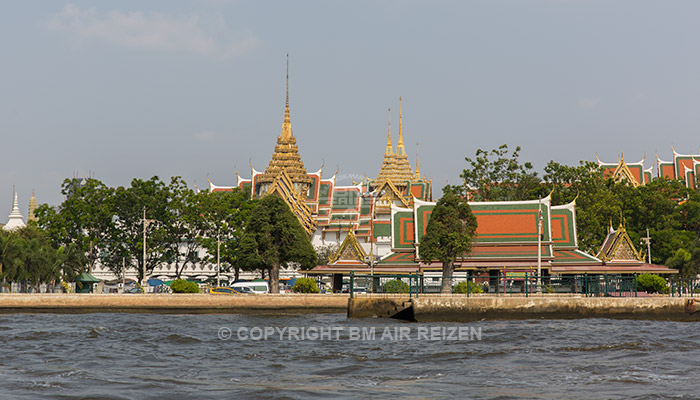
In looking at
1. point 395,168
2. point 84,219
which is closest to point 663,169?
point 395,168

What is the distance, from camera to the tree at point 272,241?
48.0 metres

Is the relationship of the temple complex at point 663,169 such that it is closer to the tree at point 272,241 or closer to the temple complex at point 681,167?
the temple complex at point 681,167

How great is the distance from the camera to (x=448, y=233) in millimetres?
44156

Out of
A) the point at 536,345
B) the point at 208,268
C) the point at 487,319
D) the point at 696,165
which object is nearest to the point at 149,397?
the point at 536,345

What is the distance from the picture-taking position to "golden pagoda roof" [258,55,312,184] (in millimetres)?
94438

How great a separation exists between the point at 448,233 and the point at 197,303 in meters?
13.9

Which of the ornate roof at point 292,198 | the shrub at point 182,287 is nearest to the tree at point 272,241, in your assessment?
the shrub at point 182,287

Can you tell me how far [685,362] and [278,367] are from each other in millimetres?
9242

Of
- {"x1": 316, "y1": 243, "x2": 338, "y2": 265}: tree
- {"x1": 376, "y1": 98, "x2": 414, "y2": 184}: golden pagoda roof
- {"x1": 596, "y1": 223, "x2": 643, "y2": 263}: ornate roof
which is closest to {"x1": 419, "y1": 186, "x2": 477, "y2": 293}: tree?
{"x1": 596, "y1": 223, "x2": 643, "y2": 263}: ornate roof

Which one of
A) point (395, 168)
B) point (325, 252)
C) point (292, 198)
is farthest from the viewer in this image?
point (395, 168)

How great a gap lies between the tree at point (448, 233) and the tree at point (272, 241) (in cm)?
788

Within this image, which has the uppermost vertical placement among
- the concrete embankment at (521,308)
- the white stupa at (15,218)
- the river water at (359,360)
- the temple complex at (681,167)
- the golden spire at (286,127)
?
the golden spire at (286,127)

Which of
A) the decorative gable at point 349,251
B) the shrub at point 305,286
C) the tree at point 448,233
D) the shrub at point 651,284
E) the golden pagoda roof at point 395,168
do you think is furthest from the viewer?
the golden pagoda roof at point 395,168

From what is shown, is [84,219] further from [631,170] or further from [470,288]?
[631,170]
